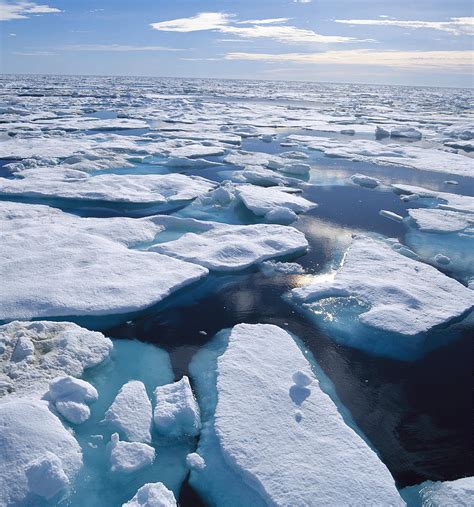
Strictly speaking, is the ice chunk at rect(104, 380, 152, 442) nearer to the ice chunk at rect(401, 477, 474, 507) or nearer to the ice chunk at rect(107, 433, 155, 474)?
the ice chunk at rect(107, 433, 155, 474)

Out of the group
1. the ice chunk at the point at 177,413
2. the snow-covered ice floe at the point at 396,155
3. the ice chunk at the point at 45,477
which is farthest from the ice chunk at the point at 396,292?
the snow-covered ice floe at the point at 396,155

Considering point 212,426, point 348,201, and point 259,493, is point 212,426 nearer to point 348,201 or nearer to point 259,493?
point 259,493

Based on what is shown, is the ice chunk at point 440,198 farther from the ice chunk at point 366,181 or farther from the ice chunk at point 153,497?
the ice chunk at point 153,497

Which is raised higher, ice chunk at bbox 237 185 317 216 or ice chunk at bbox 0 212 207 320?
ice chunk at bbox 237 185 317 216

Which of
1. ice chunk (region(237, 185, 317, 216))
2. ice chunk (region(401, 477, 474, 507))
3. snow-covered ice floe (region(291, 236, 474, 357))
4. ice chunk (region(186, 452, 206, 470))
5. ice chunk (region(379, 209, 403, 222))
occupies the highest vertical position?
ice chunk (region(237, 185, 317, 216))

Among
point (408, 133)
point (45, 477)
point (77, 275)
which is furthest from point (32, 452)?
point (408, 133)

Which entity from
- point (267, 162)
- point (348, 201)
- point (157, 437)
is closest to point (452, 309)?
point (157, 437)

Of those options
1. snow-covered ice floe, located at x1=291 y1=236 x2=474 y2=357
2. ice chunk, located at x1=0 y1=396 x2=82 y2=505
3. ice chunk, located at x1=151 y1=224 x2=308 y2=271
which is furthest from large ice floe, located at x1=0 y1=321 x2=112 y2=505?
snow-covered ice floe, located at x1=291 y1=236 x2=474 y2=357

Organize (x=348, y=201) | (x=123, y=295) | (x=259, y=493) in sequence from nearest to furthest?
(x=259, y=493) → (x=123, y=295) → (x=348, y=201)
